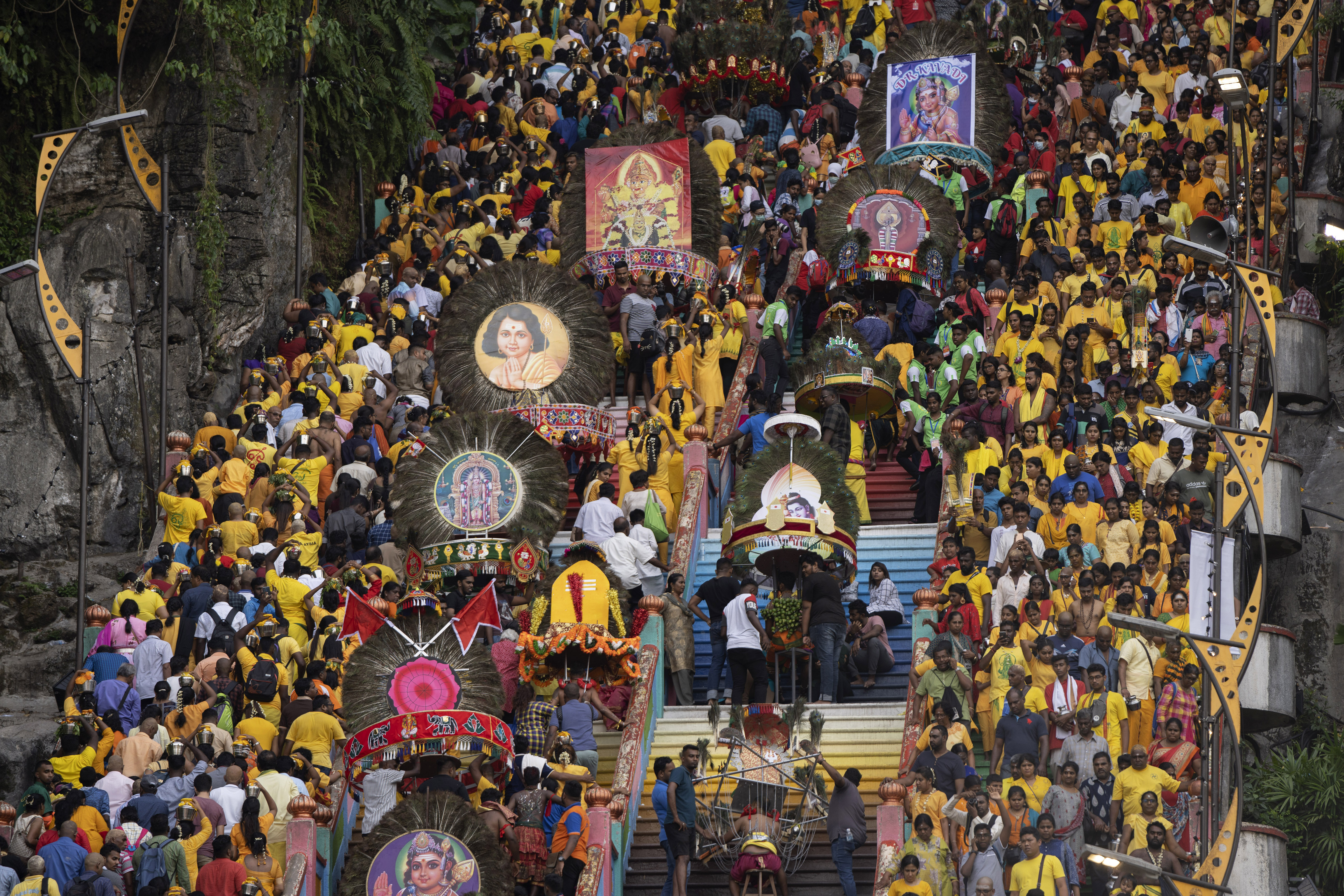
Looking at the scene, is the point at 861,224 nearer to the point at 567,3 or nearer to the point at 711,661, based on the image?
the point at 711,661

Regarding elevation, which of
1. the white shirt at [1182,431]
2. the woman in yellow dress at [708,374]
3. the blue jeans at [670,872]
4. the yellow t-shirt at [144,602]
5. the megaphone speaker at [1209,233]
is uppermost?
the megaphone speaker at [1209,233]

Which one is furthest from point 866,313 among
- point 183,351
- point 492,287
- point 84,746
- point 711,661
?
point 84,746

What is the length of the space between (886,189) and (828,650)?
32.0 feet

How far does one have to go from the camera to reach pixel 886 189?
31.1 meters

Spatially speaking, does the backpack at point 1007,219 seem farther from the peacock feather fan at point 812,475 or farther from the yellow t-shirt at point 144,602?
the yellow t-shirt at point 144,602

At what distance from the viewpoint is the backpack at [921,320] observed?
2958 centimetres

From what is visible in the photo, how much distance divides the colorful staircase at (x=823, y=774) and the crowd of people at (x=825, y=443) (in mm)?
382

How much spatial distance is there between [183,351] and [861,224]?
30.4ft

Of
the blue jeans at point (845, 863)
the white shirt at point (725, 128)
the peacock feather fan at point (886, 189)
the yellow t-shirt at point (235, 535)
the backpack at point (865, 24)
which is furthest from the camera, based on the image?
the backpack at point (865, 24)

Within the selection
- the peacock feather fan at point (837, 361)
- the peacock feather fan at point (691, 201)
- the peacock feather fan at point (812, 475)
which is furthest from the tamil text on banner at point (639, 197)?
the peacock feather fan at point (812, 475)

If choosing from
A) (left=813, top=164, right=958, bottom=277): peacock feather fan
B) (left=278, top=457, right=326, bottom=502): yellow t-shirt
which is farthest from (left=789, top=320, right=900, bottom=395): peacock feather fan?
(left=278, top=457, right=326, bottom=502): yellow t-shirt

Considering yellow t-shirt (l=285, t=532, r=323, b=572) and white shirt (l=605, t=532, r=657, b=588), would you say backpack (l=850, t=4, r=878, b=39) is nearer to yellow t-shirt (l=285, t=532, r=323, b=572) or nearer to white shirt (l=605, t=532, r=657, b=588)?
white shirt (l=605, t=532, r=657, b=588)

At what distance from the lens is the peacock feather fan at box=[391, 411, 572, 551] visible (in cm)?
2556

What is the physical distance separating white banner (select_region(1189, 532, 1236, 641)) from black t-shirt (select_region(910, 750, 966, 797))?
2.88 m
